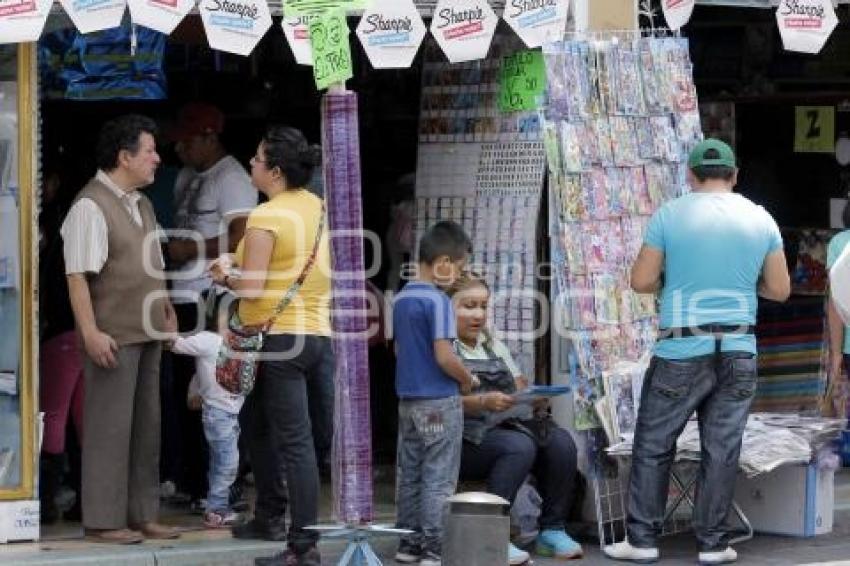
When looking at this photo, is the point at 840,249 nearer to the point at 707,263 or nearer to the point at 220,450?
the point at 707,263

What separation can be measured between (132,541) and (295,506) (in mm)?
892

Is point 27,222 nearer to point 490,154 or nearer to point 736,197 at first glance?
point 490,154

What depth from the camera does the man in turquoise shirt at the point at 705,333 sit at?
9.08m

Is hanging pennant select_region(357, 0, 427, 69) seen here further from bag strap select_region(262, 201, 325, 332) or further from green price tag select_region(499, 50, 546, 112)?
bag strap select_region(262, 201, 325, 332)

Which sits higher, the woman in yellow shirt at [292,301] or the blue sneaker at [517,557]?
the woman in yellow shirt at [292,301]

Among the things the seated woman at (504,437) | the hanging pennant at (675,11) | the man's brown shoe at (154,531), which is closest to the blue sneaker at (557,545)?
the seated woman at (504,437)

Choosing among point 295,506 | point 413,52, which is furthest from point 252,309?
point 413,52

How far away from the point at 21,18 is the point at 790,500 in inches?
170

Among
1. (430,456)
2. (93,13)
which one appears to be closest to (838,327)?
(430,456)

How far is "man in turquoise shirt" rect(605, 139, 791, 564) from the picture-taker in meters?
9.08

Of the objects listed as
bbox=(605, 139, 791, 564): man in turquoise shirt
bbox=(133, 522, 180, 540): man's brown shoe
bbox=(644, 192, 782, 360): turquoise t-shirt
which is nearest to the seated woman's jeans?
bbox=(605, 139, 791, 564): man in turquoise shirt

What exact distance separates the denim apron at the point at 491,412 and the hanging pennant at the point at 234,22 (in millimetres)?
1716

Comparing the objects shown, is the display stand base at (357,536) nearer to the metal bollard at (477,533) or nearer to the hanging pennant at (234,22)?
the metal bollard at (477,533)

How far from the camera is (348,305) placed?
8289mm
